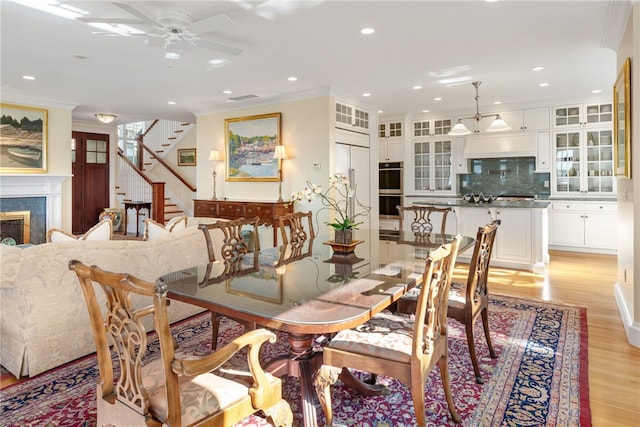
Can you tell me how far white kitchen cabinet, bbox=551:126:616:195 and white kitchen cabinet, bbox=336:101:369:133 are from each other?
11.0 ft

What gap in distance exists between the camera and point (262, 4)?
308 cm

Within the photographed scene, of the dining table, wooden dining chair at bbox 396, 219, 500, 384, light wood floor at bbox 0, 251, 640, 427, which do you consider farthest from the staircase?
wooden dining chair at bbox 396, 219, 500, 384

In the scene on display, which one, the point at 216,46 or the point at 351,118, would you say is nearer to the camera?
the point at 216,46

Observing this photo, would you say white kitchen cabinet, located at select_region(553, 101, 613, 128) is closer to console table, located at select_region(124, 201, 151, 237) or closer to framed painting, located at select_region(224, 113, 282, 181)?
framed painting, located at select_region(224, 113, 282, 181)

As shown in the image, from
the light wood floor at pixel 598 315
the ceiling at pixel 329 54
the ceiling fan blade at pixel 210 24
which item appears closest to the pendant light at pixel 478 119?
the ceiling at pixel 329 54

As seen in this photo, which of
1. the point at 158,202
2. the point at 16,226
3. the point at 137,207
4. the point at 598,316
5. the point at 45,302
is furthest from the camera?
the point at 137,207

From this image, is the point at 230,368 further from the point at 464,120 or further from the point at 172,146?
the point at 172,146

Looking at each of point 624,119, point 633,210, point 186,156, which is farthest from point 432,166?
point 186,156

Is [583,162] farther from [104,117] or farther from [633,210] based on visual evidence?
[104,117]

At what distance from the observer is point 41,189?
662 cm

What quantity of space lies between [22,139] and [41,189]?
844 mm

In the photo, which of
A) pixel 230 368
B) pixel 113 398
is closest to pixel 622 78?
pixel 230 368

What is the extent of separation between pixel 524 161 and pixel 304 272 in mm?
6693

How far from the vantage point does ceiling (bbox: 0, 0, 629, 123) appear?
3230 millimetres
